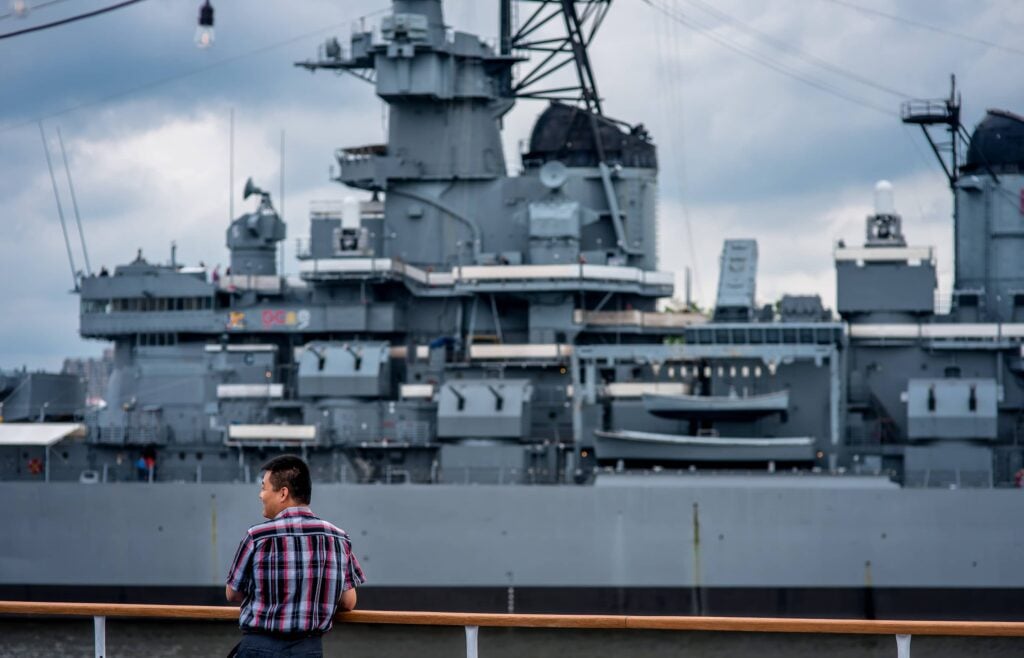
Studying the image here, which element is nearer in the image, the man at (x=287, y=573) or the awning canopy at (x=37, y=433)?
the man at (x=287, y=573)

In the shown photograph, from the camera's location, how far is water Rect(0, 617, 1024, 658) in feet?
27.3

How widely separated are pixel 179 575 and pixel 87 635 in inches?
748

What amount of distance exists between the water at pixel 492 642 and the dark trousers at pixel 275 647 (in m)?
0.90

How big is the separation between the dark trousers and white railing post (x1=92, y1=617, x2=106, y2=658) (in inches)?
54.7

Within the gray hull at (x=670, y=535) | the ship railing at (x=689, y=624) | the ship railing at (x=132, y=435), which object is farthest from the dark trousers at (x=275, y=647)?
the ship railing at (x=132, y=435)

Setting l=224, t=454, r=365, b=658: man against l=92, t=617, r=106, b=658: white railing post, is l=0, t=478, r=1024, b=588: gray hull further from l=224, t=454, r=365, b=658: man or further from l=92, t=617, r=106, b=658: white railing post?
l=224, t=454, r=365, b=658: man

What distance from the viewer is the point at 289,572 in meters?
6.93

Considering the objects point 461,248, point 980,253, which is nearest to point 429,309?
point 461,248

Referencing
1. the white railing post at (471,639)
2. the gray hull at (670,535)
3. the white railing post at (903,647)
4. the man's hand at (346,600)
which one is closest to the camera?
the man's hand at (346,600)

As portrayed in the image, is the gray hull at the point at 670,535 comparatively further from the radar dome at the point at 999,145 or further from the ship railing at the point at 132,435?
the radar dome at the point at 999,145

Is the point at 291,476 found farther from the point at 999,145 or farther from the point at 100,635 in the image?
the point at 999,145

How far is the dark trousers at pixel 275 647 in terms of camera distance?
22.9ft

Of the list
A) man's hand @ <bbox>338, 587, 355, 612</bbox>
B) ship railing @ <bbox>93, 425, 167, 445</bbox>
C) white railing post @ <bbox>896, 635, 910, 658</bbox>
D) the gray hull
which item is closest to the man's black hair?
man's hand @ <bbox>338, 587, 355, 612</bbox>

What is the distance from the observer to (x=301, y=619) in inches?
275
